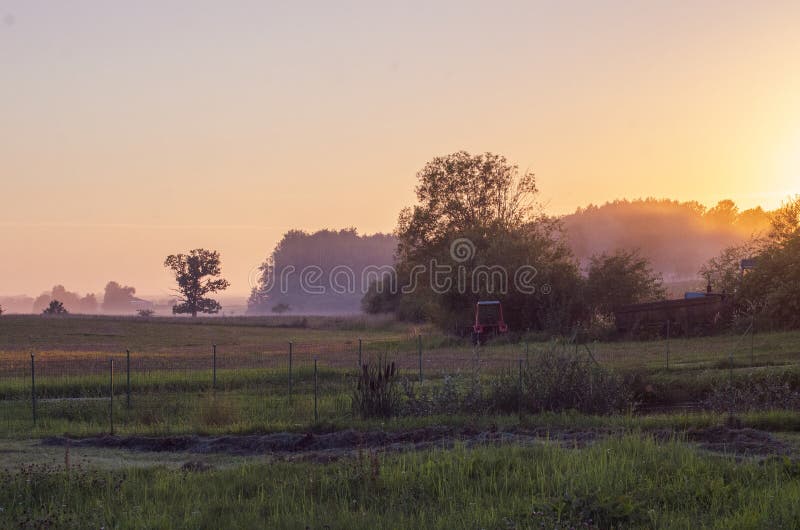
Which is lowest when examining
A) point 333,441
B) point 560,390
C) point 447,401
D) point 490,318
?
point 333,441

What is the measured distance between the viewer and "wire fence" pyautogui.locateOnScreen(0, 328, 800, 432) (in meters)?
21.6

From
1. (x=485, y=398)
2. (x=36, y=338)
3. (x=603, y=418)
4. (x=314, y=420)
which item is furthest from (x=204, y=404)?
(x=36, y=338)

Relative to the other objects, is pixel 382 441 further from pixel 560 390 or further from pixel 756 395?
pixel 756 395

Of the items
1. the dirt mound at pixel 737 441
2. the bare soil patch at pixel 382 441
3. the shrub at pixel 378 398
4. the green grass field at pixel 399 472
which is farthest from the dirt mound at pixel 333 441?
the shrub at pixel 378 398

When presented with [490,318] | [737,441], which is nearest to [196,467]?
[737,441]

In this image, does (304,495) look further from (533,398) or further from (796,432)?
(796,432)

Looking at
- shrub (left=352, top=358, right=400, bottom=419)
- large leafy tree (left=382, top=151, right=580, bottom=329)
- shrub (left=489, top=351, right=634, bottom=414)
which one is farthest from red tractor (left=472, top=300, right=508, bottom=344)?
shrub (left=352, top=358, right=400, bottom=419)

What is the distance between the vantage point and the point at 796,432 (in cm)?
1692

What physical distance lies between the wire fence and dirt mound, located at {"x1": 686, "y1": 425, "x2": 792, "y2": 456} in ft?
15.8

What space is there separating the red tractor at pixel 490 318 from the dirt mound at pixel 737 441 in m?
34.9

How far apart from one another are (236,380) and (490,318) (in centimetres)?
2549

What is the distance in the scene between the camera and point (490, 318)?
171 ft

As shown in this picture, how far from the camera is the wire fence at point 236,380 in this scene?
21.6 m

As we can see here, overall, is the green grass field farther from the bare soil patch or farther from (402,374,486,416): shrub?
(402,374,486,416): shrub
